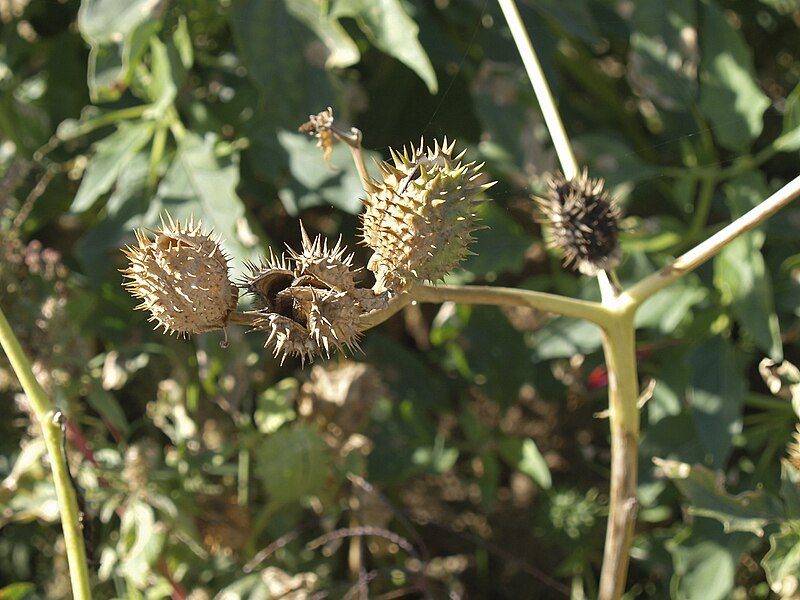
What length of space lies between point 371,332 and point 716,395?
2.50 feet

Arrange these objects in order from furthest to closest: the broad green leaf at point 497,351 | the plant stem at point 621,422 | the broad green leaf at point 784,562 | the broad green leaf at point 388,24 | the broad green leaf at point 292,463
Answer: the broad green leaf at point 497,351 → the broad green leaf at point 292,463 → the broad green leaf at point 388,24 → the broad green leaf at point 784,562 → the plant stem at point 621,422

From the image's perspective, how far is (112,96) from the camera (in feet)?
5.76

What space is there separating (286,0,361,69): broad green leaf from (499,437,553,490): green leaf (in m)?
0.82

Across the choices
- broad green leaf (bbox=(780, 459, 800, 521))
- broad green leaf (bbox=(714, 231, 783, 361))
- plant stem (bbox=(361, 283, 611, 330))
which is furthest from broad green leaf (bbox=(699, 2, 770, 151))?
plant stem (bbox=(361, 283, 611, 330))

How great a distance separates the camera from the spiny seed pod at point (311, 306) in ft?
2.99

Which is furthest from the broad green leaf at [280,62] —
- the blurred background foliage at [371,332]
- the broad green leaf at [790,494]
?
the broad green leaf at [790,494]

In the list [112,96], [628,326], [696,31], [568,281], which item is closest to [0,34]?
[112,96]

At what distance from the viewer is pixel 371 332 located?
2.10 meters

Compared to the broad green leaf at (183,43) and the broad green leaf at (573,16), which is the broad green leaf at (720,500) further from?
the broad green leaf at (183,43)

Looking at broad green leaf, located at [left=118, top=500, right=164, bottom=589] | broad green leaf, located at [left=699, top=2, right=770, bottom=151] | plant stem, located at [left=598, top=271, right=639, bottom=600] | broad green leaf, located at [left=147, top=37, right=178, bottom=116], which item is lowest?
plant stem, located at [left=598, top=271, right=639, bottom=600]

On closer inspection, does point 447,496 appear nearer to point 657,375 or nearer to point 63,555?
point 657,375

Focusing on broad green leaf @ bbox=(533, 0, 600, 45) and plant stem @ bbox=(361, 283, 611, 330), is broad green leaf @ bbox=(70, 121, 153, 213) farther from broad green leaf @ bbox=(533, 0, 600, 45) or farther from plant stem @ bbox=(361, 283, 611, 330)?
plant stem @ bbox=(361, 283, 611, 330)

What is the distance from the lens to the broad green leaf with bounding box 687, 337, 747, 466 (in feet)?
5.40

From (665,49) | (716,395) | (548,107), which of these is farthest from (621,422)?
(665,49)
